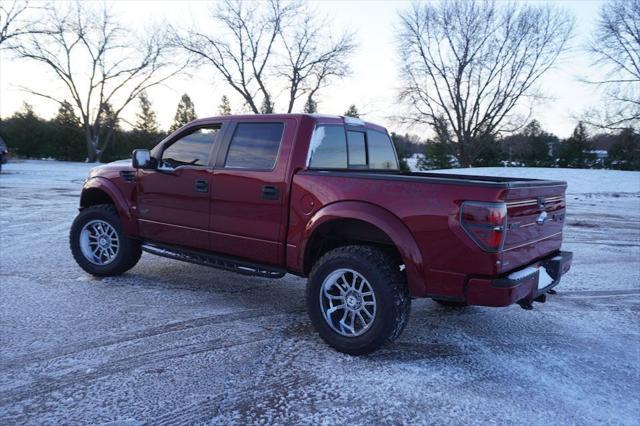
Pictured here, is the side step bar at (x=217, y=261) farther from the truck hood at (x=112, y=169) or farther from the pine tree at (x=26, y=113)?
the pine tree at (x=26, y=113)

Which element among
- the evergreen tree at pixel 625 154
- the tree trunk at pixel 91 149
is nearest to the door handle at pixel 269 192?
the evergreen tree at pixel 625 154

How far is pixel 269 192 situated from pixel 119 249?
232 cm

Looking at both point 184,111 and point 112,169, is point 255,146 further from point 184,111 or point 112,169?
point 184,111

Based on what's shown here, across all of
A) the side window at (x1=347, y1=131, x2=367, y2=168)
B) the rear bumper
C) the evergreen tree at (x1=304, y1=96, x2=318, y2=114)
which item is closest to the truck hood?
the side window at (x1=347, y1=131, x2=367, y2=168)

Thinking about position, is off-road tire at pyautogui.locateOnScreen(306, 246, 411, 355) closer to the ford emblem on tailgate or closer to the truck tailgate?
the truck tailgate

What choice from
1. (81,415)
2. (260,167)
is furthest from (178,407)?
(260,167)

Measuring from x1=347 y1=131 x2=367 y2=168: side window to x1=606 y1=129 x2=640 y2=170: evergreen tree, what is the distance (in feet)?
108

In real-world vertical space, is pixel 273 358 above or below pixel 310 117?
below

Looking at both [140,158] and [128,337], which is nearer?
[128,337]

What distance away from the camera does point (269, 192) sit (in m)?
3.93

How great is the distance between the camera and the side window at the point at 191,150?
4.53 metres

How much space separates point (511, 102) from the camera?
36.2m

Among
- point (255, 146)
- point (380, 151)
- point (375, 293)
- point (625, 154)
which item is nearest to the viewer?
point (375, 293)

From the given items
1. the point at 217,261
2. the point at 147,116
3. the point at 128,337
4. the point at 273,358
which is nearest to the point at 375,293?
the point at 273,358
